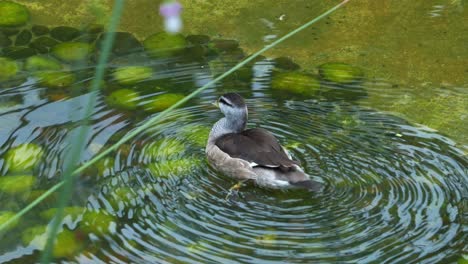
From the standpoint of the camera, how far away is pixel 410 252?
12.2ft

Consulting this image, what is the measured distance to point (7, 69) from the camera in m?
5.12

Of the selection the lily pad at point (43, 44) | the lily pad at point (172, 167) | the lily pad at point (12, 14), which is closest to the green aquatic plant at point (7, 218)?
the lily pad at point (172, 167)

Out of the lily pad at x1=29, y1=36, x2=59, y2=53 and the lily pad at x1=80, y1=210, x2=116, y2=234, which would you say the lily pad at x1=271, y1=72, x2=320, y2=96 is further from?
the lily pad at x1=80, y1=210, x2=116, y2=234

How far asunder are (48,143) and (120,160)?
1.24 feet

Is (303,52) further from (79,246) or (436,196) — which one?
(79,246)

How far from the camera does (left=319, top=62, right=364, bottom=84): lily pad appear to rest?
518 centimetres

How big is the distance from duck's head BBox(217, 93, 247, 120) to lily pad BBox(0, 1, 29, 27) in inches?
65.9

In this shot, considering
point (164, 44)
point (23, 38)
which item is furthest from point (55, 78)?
point (164, 44)

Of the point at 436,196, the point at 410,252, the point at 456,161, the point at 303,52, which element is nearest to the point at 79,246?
the point at 410,252

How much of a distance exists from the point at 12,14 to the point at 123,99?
1.26 m

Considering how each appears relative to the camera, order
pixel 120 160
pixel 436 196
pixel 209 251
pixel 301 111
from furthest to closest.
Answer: pixel 301 111
pixel 120 160
pixel 436 196
pixel 209 251

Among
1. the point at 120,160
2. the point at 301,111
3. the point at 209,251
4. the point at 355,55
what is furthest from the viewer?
the point at 355,55

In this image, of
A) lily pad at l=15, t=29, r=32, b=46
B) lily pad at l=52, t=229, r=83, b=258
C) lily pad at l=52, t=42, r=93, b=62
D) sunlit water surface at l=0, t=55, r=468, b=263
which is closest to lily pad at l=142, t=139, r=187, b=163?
sunlit water surface at l=0, t=55, r=468, b=263

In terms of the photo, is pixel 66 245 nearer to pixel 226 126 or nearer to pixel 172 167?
pixel 172 167
